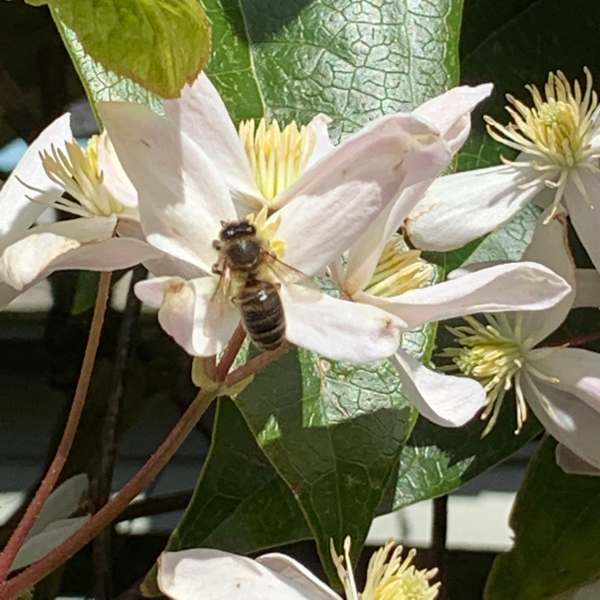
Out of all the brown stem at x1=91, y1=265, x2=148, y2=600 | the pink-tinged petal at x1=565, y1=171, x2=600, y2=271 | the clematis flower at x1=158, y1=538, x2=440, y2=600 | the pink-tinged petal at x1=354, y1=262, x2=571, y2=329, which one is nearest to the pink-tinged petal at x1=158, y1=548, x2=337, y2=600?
the clematis flower at x1=158, y1=538, x2=440, y2=600

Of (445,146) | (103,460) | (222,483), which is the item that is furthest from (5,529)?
(445,146)

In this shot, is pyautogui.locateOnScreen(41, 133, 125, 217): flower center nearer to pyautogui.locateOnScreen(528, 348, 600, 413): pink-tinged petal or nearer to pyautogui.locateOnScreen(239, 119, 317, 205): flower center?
pyautogui.locateOnScreen(239, 119, 317, 205): flower center

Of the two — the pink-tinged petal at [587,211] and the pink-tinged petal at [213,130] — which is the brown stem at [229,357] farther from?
the pink-tinged petal at [587,211]

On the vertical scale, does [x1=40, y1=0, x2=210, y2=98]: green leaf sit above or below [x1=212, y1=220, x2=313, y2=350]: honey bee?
above

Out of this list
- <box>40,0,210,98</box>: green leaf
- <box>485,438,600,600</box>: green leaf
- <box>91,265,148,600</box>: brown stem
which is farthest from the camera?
<box>91,265,148,600</box>: brown stem

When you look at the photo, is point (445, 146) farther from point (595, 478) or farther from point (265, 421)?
point (595, 478)

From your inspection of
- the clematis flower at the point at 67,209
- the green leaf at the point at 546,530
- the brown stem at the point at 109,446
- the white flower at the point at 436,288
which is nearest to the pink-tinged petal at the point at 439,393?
the white flower at the point at 436,288
